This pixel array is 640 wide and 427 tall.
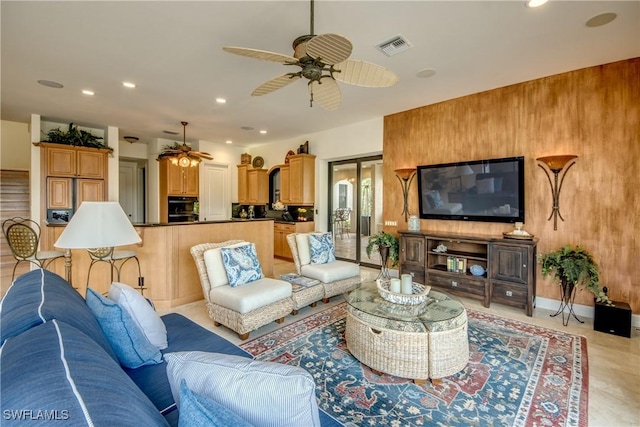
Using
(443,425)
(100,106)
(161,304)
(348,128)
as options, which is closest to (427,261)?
(443,425)

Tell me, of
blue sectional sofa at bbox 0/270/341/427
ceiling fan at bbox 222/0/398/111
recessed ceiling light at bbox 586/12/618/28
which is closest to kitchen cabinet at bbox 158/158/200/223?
ceiling fan at bbox 222/0/398/111

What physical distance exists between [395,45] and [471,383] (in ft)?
10.3

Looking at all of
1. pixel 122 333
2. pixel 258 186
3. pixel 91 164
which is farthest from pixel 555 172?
pixel 91 164

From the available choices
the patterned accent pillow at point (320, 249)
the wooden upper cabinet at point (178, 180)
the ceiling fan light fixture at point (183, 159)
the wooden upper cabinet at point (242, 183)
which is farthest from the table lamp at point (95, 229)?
the wooden upper cabinet at point (242, 183)

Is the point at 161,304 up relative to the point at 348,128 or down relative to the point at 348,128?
down

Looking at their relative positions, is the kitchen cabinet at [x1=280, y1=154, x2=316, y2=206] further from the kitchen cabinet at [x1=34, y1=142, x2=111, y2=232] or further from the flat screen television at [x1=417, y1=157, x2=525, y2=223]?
the kitchen cabinet at [x1=34, y1=142, x2=111, y2=232]

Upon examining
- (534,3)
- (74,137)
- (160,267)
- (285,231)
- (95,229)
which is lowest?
(160,267)

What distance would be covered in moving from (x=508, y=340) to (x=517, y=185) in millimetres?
2099

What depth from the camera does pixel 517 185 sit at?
12.7 ft

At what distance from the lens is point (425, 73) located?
11.6 ft

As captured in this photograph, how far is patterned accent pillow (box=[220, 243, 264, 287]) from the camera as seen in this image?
310 cm

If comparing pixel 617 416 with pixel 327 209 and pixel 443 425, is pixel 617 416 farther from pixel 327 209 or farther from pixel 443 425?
pixel 327 209

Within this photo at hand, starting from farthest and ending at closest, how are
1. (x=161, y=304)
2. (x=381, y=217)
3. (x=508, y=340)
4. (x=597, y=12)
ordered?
1. (x=381, y=217)
2. (x=161, y=304)
3. (x=508, y=340)
4. (x=597, y=12)

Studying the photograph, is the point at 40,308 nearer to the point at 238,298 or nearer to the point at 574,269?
the point at 238,298
